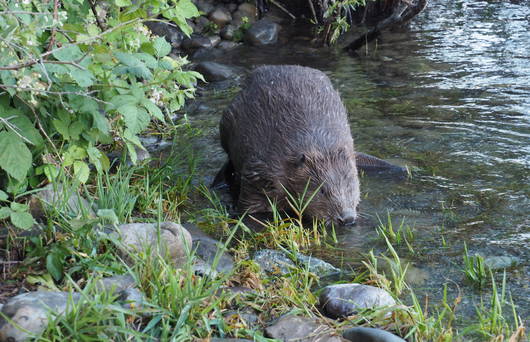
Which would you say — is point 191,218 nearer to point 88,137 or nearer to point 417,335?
point 88,137

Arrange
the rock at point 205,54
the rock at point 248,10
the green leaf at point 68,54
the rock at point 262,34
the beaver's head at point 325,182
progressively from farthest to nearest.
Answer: the rock at point 248,10 → the rock at point 262,34 → the rock at point 205,54 → the beaver's head at point 325,182 → the green leaf at point 68,54

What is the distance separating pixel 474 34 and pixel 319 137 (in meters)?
6.55

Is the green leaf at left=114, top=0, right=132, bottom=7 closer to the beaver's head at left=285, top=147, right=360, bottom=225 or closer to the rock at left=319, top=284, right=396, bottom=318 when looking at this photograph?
the beaver's head at left=285, top=147, right=360, bottom=225

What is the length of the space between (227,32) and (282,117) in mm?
7006

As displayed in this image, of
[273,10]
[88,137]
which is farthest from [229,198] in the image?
[273,10]

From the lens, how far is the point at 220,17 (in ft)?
43.0

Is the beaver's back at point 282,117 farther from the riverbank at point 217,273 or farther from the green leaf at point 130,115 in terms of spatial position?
the green leaf at point 130,115

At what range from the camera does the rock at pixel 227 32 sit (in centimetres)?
1265

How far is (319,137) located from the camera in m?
5.90

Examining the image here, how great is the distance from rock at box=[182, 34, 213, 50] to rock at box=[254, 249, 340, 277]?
25.7 feet

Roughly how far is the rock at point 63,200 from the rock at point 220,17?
8.63 metres

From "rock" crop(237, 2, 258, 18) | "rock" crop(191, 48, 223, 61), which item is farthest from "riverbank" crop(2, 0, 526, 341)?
"rock" crop(237, 2, 258, 18)

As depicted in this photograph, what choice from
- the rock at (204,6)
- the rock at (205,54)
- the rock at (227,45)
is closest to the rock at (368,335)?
the rock at (205,54)

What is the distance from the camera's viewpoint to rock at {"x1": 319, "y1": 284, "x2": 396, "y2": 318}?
3.90 metres
